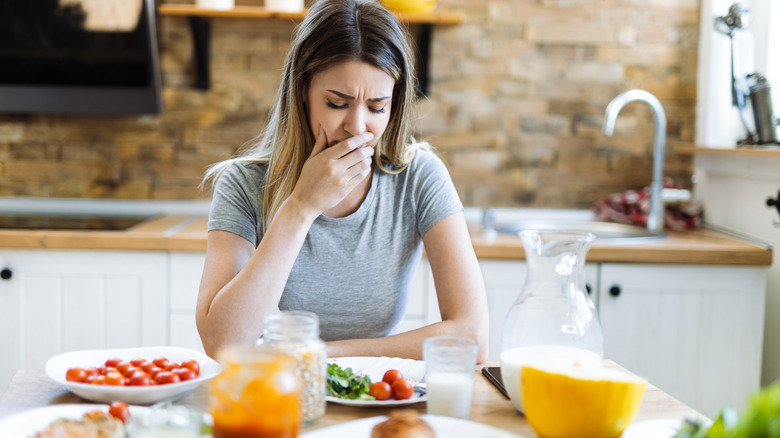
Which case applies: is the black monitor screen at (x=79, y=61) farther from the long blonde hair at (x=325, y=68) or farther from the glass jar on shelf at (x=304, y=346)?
the glass jar on shelf at (x=304, y=346)

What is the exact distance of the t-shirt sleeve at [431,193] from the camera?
5.48ft

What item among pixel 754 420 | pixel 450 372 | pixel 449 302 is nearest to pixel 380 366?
pixel 450 372

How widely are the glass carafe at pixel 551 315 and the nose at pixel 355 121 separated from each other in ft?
1.90

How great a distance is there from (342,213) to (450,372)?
30.6 inches

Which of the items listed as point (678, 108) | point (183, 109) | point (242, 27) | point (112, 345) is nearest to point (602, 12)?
→ point (678, 108)

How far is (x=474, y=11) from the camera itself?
2.84 metres

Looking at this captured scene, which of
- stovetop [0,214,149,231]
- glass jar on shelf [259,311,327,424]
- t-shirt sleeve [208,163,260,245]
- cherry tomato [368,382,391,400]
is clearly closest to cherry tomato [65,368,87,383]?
glass jar on shelf [259,311,327,424]

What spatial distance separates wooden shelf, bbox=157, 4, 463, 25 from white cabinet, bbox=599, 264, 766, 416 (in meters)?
1.04

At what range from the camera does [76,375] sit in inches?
Answer: 41.6

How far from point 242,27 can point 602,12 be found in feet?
4.36

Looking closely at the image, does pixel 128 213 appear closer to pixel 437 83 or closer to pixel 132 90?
pixel 132 90

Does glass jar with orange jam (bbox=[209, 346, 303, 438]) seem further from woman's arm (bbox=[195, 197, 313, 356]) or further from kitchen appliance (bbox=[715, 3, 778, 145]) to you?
kitchen appliance (bbox=[715, 3, 778, 145])

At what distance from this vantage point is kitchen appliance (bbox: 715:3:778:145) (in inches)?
96.2

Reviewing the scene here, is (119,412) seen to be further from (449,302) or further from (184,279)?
(184,279)
